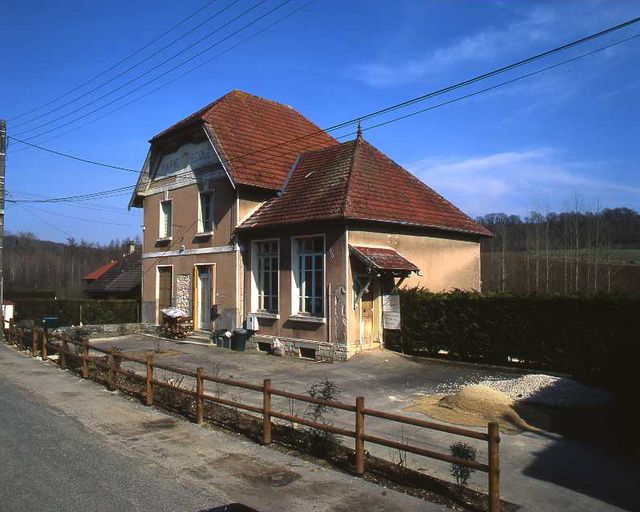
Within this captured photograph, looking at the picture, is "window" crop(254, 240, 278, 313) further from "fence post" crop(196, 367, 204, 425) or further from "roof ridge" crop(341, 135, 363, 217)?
"fence post" crop(196, 367, 204, 425)

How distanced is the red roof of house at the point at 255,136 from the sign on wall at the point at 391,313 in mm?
6077

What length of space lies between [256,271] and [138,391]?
7625 millimetres

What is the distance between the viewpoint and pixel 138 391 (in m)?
11.6

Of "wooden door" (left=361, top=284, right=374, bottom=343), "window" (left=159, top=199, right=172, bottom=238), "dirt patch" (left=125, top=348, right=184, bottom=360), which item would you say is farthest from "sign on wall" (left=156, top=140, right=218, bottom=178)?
"wooden door" (left=361, top=284, right=374, bottom=343)

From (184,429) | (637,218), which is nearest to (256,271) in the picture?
(184,429)

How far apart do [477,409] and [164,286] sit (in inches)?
675

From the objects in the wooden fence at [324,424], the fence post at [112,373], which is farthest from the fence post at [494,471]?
the fence post at [112,373]

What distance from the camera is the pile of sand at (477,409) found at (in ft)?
29.1

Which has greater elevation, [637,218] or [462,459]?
[637,218]

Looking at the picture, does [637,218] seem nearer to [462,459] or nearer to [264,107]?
[264,107]

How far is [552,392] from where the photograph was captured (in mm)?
9906

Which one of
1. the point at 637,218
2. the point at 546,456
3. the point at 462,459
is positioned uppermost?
the point at 637,218

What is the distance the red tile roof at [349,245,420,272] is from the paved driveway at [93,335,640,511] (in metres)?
2.59

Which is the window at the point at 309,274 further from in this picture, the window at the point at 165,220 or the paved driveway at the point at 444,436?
the window at the point at 165,220
